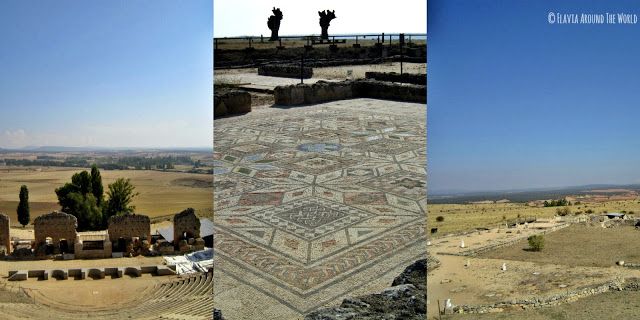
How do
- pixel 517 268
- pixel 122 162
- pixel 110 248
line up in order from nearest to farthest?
pixel 122 162, pixel 110 248, pixel 517 268

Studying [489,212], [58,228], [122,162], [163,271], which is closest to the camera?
[122,162]

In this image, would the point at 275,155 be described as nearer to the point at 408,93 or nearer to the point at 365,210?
the point at 365,210

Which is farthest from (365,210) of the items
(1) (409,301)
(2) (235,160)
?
(2) (235,160)

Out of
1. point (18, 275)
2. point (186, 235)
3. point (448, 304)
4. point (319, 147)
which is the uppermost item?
point (319, 147)

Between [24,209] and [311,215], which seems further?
[24,209]

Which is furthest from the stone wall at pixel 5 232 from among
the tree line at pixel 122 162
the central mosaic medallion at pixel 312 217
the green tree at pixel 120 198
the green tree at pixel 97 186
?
the central mosaic medallion at pixel 312 217

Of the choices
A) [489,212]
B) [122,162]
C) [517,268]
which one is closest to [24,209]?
[122,162]

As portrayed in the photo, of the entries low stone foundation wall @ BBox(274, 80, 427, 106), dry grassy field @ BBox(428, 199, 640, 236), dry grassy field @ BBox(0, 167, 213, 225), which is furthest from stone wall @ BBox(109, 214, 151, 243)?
dry grassy field @ BBox(428, 199, 640, 236)

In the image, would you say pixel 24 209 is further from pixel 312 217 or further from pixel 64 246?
pixel 312 217
